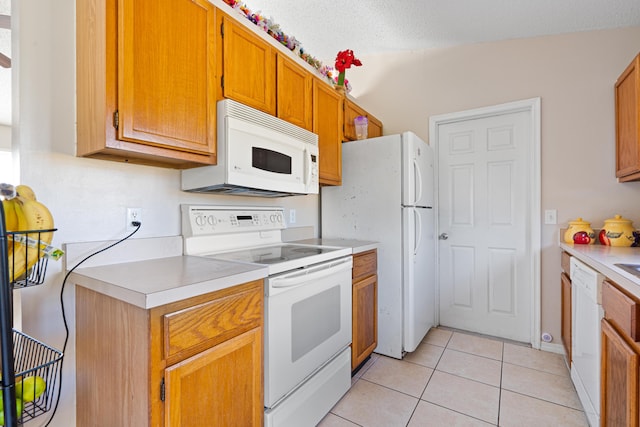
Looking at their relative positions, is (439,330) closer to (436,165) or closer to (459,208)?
(459,208)

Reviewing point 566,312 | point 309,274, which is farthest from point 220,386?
point 566,312

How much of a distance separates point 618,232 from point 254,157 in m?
2.42

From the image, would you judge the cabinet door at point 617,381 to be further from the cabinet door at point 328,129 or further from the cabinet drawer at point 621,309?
the cabinet door at point 328,129

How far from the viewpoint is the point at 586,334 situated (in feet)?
5.25

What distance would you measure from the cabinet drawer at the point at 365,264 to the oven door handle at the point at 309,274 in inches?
5.6

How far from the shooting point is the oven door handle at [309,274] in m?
1.37

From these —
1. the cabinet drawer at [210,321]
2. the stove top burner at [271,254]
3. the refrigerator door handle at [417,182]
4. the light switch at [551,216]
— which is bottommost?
the cabinet drawer at [210,321]

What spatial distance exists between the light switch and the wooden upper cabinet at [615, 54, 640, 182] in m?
0.46

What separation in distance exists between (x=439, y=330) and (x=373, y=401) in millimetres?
1339

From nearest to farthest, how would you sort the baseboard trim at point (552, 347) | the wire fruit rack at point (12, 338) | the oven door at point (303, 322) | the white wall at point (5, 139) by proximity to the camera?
the wire fruit rack at point (12, 338) → the oven door at point (303, 322) → the white wall at point (5, 139) → the baseboard trim at point (552, 347)

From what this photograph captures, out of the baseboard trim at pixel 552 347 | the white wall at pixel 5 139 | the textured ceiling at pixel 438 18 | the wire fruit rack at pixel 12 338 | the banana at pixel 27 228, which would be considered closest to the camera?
the wire fruit rack at pixel 12 338

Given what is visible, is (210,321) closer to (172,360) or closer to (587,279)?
(172,360)

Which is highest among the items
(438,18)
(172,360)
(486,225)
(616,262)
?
(438,18)

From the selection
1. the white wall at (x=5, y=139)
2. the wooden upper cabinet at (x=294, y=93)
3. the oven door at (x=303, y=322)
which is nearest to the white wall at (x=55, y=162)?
the white wall at (x=5, y=139)
